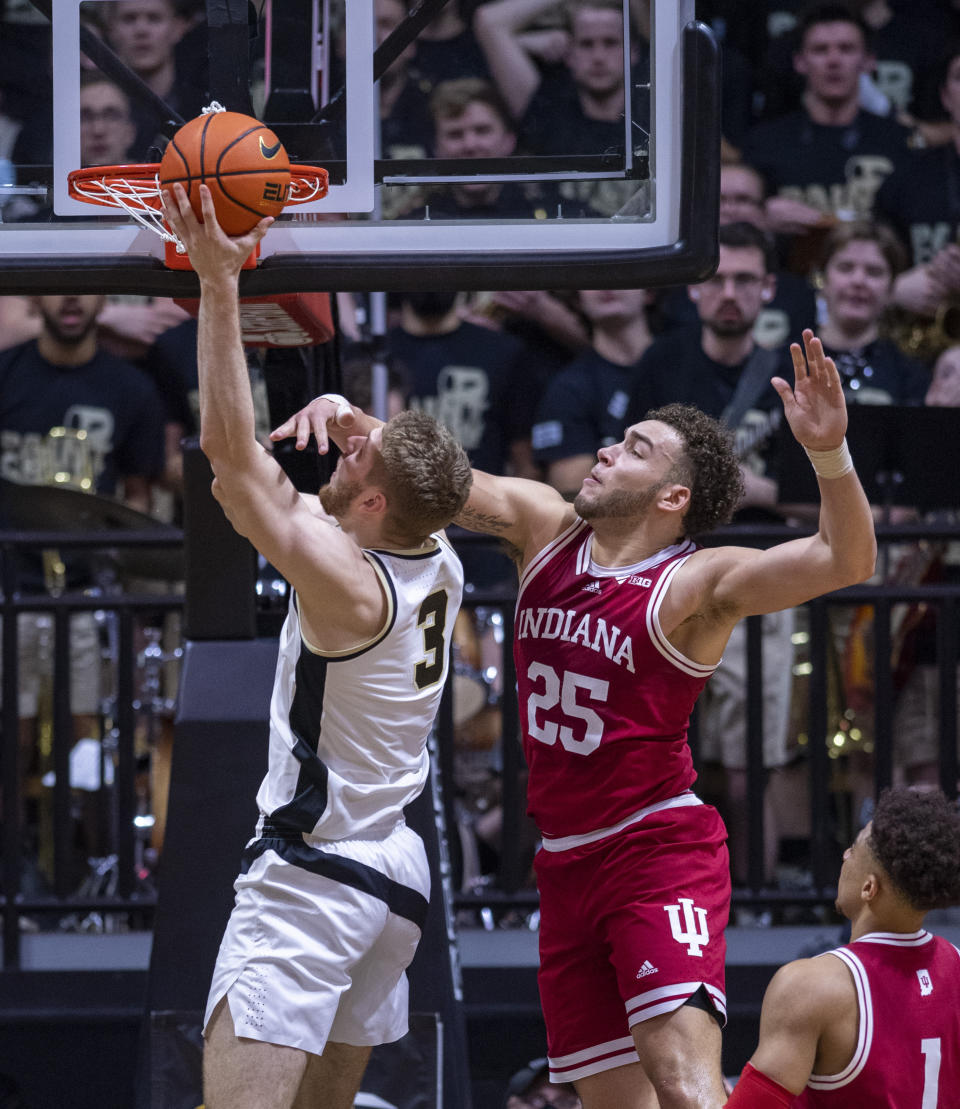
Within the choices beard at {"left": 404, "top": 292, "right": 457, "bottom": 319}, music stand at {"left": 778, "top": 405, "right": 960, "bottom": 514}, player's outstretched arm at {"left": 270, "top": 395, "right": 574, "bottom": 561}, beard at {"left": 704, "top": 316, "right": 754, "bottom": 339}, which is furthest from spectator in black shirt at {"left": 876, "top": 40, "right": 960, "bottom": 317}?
player's outstretched arm at {"left": 270, "top": 395, "right": 574, "bottom": 561}

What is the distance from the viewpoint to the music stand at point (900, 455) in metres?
5.41

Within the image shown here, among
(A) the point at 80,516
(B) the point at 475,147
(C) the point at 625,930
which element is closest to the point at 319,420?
(B) the point at 475,147

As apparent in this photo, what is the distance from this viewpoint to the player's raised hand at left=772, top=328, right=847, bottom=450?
3.18 m

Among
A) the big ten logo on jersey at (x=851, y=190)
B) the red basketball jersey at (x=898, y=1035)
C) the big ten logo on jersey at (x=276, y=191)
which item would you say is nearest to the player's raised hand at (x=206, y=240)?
the big ten logo on jersey at (x=276, y=191)

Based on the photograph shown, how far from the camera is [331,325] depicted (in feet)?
13.3

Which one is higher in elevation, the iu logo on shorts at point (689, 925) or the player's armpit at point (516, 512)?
the player's armpit at point (516, 512)

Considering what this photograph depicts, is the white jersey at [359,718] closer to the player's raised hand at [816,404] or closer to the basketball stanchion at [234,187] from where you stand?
the basketball stanchion at [234,187]

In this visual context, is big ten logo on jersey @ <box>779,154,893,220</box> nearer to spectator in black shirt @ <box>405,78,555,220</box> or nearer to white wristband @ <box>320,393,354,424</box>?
spectator in black shirt @ <box>405,78,555,220</box>

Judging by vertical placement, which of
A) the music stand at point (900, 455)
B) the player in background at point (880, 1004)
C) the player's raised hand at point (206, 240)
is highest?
the player's raised hand at point (206, 240)

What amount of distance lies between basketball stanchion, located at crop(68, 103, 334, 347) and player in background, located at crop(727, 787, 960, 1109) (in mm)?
1944

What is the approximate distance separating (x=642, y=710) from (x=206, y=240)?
1.50 meters

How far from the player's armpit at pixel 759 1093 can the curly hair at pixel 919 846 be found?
1.58 ft

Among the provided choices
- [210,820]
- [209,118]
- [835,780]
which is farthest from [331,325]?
[835,780]

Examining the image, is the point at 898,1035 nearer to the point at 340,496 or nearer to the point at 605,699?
the point at 605,699
